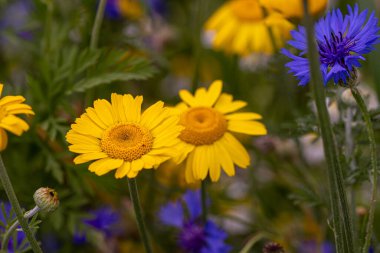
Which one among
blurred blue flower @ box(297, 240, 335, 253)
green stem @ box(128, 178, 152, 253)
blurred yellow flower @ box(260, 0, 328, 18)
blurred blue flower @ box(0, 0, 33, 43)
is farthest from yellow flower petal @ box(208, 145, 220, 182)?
blurred blue flower @ box(0, 0, 33, 43)

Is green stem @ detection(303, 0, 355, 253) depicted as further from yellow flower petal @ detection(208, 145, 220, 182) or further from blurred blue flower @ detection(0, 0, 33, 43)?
blurred blue flower @ detection(0, 0, 33, 43)

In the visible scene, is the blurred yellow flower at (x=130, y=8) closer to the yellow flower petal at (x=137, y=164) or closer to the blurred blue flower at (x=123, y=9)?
the blurred blue flower at (x=123, y=9)

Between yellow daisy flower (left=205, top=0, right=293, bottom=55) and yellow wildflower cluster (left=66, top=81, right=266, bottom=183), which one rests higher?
yellow daisy flower (left=205, top=0, right=293, bottom=55)

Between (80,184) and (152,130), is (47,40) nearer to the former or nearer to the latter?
(80,184)

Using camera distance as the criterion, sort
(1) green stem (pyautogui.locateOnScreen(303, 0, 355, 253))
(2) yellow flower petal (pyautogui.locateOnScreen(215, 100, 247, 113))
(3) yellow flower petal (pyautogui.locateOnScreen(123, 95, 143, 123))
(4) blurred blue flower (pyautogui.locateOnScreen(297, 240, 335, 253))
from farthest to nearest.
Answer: (4) blurred blue flower (pyautogui.locateOnScreen(297, 240, 335, 253)), (2) yellow flower petal (pyautogui.locateOnScreen(215, 100, 247, 113)), (3) yellow flower petal (pyautogui.locateOnScreen(123, 95, 143, 123)), (1) green stem (pyautogui.locateOnScreen(303, 0, 355, 253))

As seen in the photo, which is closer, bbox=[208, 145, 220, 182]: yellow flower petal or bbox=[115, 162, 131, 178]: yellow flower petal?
bbox=[115, 162, 131, 178]: yellow flower petal

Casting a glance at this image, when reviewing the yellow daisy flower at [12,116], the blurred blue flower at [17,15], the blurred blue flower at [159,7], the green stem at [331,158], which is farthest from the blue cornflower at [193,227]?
the blurred blue flower at [17,15]

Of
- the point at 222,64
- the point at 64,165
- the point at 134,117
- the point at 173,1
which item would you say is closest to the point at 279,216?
the point at 222,64
